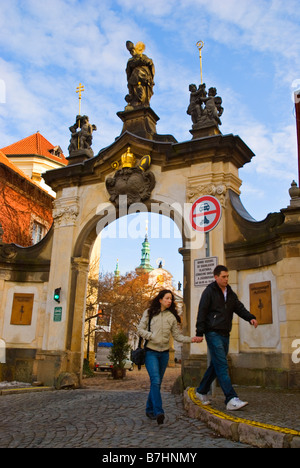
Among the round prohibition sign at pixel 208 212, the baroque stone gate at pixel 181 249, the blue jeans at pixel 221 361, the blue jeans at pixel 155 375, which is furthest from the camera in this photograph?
the baroque stone gate at pixel 181 249

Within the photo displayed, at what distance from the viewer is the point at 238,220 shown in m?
11.3

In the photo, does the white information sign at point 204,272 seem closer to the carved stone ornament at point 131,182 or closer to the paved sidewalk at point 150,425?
the paved sidewalk at point 150,425

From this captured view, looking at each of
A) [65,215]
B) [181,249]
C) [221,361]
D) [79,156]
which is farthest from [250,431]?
[79,156]

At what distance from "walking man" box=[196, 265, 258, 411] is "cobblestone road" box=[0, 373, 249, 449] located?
2.14 feet

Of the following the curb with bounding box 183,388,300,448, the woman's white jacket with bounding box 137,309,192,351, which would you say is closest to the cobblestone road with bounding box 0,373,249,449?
the curb with bounding box 183,388,300,448

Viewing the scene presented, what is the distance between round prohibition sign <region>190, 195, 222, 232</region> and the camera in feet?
26.3

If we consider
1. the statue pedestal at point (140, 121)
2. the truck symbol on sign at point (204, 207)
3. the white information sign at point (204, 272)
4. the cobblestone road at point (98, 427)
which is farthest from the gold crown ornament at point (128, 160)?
the cobblestone road at point (98, 427)

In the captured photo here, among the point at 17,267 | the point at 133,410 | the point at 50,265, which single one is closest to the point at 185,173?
the point at 50,265

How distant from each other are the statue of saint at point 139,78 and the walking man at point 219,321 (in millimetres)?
9878

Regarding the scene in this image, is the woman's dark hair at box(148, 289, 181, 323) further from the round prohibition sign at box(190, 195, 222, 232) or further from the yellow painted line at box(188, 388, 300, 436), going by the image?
the round prohibition sign at box(190, 195, 222, 232)

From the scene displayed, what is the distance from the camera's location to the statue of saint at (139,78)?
14.4 m

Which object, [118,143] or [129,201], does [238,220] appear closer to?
[129,201]

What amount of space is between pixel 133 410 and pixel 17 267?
8.31 meters

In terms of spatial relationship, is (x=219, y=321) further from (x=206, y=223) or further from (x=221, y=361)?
(x=206, y=223)
